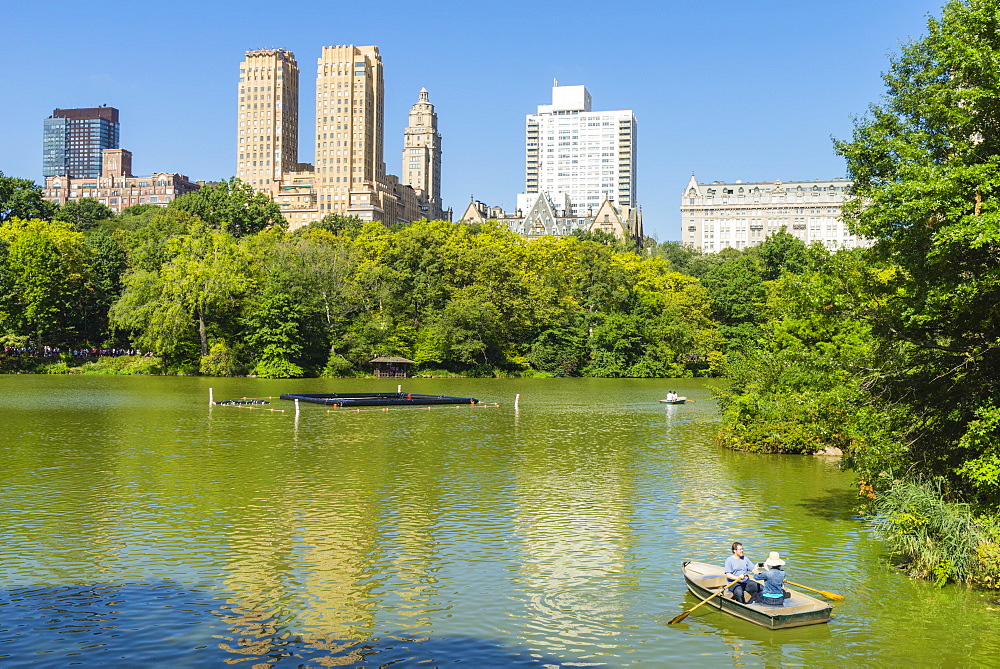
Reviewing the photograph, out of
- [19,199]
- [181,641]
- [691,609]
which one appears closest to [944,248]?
[691,609]

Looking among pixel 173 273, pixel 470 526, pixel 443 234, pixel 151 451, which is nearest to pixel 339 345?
pixel 173 273

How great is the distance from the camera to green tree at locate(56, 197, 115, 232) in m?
132

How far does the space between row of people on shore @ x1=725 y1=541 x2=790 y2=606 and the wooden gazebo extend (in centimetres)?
8132

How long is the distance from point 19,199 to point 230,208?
26.5 m

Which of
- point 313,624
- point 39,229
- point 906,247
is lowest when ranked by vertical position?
point 313,624

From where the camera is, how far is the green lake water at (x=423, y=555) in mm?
15508

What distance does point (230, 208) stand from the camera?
124 metres

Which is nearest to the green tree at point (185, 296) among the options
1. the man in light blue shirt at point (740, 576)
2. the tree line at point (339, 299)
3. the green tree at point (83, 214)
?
the tree line at point (339, 299)

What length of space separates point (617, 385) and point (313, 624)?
78.5 metres

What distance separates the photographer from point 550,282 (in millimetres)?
116562

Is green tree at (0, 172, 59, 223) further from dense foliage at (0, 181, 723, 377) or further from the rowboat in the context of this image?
the rowboat

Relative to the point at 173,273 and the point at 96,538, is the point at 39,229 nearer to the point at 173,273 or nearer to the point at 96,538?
the point at 173,273

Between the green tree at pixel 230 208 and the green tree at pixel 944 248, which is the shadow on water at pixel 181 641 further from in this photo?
the green tree at pixel 230 208

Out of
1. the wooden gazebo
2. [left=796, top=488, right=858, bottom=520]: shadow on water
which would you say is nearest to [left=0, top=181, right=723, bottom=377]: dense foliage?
the wooden gazebo
